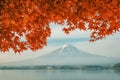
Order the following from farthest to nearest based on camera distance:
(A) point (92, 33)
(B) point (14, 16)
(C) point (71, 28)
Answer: (A) point (92, 33) < (C) point (71, 28) < (B) point (14, 16)

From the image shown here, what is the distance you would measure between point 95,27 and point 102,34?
29 centimetres

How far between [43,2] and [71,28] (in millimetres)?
1507

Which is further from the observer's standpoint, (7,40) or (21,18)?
(7,40)

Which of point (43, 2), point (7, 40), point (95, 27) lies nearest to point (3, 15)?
point (43, 2)

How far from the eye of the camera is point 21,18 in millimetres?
7953

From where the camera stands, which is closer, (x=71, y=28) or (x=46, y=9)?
(x=46, y=9)

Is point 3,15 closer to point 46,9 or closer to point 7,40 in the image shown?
point 46,9

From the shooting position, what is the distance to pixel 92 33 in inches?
383

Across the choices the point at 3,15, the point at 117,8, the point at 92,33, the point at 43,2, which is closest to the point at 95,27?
the point at 92,33

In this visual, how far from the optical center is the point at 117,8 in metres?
8.02

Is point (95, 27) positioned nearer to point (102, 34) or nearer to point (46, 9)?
point (102, 34)

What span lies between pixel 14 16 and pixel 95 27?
2.62 meters

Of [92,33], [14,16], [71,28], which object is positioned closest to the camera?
[14,16]

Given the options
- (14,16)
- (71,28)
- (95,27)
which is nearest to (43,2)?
(14,16)
